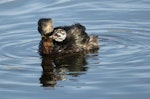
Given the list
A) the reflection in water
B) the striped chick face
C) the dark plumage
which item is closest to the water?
the reflection in water

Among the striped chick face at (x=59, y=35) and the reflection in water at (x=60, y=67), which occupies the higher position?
the striped chick face at (x=59, y=35)

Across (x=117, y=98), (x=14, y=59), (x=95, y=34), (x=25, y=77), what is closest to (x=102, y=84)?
(x=117, y=98)

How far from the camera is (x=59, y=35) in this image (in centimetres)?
1529

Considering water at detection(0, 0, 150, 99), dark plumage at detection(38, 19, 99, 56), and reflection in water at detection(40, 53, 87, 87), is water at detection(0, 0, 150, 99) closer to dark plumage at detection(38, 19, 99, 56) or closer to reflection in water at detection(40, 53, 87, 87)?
reflection in water at detection(40, 53, 87, 87)

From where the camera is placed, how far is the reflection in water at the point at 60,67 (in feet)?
44.0

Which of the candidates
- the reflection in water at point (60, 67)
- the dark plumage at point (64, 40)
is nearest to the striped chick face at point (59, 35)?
the dark plumage at point (64, 40)

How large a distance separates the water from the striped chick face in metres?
0.58

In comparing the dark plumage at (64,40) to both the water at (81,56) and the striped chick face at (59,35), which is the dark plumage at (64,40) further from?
the water at (81,56)

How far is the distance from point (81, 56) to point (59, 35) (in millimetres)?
714

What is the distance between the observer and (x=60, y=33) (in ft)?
50.2

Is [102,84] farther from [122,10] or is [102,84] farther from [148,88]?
[122,10]

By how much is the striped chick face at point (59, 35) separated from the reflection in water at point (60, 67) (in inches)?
20.2

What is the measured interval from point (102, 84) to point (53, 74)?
1460mm

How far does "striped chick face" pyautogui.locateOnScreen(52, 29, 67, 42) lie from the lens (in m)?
15.3
